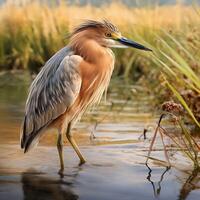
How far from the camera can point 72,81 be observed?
21.9ft

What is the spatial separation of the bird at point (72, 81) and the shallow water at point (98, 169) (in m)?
0.28

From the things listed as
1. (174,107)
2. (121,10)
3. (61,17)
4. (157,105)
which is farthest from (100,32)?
(121,10)

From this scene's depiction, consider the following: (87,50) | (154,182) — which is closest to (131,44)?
(87,50)

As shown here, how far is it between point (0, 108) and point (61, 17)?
30.8 ft

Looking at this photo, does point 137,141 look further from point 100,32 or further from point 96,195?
point 96,195

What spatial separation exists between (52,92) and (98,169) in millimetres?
826

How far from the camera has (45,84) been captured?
684 cm

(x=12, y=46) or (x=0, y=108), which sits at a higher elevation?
Answer: (x=0, y=108)

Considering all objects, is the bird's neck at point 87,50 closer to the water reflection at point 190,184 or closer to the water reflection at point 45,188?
the water reflection at point 45,188

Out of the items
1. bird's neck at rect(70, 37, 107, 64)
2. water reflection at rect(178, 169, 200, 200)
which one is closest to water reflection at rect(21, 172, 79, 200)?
water reflection at rect(178, 169, 200, 200)

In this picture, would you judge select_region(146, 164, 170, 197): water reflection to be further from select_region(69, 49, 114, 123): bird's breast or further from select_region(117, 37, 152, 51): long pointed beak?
select_region(117, 37, 152, 51): long pointed beak

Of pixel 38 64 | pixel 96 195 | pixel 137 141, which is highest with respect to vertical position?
pixel 96 195

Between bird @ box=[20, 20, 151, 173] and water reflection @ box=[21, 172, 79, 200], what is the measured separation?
617mm

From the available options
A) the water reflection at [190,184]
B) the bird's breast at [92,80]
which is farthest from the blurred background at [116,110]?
the bird's breast at [92,80]
